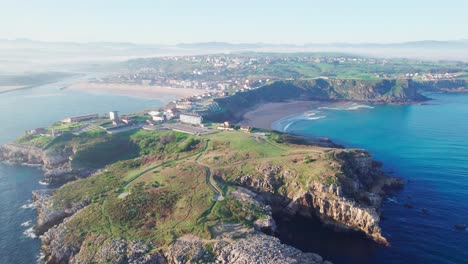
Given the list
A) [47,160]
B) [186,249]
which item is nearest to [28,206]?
[47,160]

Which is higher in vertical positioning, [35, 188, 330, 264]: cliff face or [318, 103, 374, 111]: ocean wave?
[35, 188, 330, 264]: cliff face

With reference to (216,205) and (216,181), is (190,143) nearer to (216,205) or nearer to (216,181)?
(216,181)

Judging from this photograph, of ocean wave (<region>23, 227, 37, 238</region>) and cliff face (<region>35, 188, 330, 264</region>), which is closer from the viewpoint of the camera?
cliff face (<region>35, 188, 330, 264</region>)

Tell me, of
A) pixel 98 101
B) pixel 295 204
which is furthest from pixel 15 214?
pixel 98 101

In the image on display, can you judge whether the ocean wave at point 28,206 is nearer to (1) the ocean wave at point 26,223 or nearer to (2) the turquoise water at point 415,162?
(1) the ocean wave at point 26,223

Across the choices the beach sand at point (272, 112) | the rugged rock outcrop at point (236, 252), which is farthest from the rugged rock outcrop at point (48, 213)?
the beach sand at point (272, 112)

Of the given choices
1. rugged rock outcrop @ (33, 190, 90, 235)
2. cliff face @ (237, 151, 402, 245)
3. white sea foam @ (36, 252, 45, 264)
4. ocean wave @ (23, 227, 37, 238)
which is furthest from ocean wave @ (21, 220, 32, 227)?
cliff face @ (237, 151, 402, 245)

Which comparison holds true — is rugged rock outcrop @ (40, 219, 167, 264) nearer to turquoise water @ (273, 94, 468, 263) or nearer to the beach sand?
turquoise water @ (273, 94, 468, 263)
